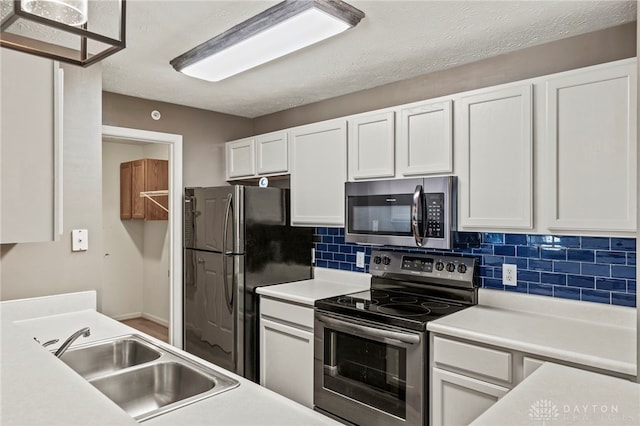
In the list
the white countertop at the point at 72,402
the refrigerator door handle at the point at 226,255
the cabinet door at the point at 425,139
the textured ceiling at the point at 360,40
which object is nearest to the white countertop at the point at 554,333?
the cabinet door at the point at 425,139

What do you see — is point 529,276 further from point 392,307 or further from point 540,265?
point 392,307

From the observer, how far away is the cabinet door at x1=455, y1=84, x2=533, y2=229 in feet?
7.20

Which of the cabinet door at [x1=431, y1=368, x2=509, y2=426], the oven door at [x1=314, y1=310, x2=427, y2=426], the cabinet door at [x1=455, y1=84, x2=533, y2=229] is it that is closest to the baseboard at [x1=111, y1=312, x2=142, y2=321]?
the oven door at [x1=314, y1=310, x2=427, y2=426]

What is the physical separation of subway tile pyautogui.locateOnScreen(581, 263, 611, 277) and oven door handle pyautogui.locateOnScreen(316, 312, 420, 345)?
0.94 m

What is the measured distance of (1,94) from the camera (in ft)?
5.78

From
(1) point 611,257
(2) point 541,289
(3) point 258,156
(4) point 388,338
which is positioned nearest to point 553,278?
(2) point 541,289

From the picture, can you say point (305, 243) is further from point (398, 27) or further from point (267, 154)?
point (398, 27)

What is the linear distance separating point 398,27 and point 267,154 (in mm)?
1703

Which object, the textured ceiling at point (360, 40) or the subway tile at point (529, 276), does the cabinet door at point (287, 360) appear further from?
the textured ceiling at point (360, 40)

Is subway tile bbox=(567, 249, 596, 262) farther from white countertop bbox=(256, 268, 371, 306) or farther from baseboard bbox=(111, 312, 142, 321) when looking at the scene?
baseboard bbox=(111, 312, 142, 321)

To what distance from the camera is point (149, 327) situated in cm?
530

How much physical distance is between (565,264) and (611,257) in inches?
8.5

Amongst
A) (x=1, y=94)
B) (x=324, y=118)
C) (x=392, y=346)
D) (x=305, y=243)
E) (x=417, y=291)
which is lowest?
(x=392, y=346)

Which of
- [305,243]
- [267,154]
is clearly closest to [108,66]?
[267,154]
